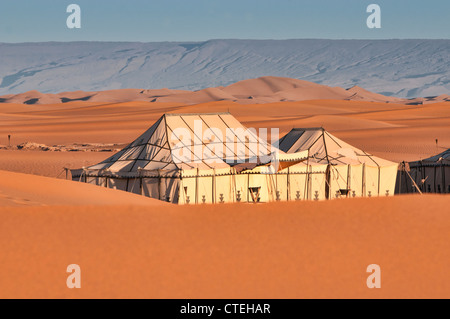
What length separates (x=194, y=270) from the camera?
14.4 metres

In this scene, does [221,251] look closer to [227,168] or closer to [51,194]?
[51,194]

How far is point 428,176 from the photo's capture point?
33125 millimetres

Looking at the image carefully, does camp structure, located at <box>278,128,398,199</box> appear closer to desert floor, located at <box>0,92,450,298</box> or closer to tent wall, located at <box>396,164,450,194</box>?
tent wall, located at <box>396,164,450,194</box>

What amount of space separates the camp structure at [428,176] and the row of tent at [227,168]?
1004 millimetres

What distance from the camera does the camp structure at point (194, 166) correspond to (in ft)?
92.1

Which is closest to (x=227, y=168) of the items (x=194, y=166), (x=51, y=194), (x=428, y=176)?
(x=194, y=166)

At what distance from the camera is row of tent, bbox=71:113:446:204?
28297 mm

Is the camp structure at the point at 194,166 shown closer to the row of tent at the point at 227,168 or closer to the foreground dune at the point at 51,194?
the row of tent at the point at 227,168

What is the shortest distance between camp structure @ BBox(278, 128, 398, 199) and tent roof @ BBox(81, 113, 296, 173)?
114 centimetres

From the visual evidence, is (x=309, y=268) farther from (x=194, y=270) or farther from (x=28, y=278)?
(x=28, y=278)

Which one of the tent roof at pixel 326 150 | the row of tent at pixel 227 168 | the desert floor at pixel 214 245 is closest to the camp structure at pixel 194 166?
the row of tent at pixel 227 168

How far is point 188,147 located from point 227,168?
1.75 metres

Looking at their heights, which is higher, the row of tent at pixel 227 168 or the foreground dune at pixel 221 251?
the row of tent at pixel 227 168
